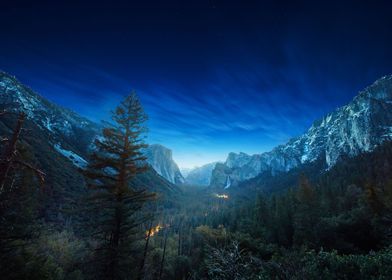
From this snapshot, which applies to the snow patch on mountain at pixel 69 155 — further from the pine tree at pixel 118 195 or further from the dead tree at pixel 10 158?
the dead tree at pixel 10 158

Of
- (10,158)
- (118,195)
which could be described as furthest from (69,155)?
(10,158)

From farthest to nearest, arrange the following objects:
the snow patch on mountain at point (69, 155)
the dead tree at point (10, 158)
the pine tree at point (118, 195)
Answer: the snow patch on mountain at point (69, 155) < the pine tree at point (118, 195) < the dead tree at point (10, 158)

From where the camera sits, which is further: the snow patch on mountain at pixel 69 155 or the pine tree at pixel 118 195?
the snow patch on mountain at pixel 69 155

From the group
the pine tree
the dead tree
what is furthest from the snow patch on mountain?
the dead tree

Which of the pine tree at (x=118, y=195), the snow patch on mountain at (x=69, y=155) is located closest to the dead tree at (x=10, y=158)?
the pine tree at (x=118, y=195)

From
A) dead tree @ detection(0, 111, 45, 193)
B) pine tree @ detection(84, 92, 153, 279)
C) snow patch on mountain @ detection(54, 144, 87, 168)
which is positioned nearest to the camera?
dead tree @ detection(0, 111, 45, 193)

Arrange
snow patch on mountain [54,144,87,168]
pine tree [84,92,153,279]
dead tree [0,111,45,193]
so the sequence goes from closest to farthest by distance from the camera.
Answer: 1. dead tree [0,111,45,193]
2. pine tree [84,92,153,279]
3. snow patch on mountain [54,144,87,168]

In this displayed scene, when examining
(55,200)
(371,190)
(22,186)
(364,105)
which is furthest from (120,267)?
(364,105)

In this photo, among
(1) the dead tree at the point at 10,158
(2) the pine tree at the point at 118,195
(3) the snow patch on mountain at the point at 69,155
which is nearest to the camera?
(1) the dead tree at the point at 10,158

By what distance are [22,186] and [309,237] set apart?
37.7 m

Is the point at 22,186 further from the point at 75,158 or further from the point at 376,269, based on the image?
the point at 75,158

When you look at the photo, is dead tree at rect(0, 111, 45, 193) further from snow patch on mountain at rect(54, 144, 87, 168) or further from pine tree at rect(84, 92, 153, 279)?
snow patch on mountain at rect(54, 144, 87, 168)

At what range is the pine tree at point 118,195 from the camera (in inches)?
480

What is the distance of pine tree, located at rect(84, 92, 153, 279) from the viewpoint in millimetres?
12195
